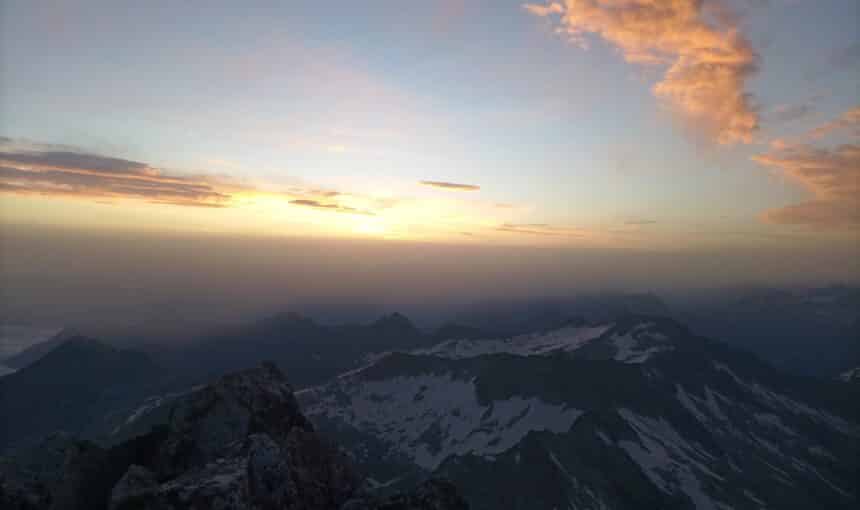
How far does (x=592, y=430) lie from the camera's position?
595ft

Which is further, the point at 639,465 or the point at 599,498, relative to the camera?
the point at 639,465

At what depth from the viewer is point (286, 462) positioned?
73.8 ft

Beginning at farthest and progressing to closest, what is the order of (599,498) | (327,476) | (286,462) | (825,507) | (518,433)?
(518,433), (825,507), (599,498), (327,476), (286,462)

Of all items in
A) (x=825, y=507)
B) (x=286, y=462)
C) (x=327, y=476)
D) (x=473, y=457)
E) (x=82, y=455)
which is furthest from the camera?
(x=825, y=507)

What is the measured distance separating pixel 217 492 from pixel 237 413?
8984mm

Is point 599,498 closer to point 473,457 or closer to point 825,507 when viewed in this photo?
point 473,457

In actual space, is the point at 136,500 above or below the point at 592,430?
above

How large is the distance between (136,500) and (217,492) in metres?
3.37

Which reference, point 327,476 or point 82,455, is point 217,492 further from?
point 82,455

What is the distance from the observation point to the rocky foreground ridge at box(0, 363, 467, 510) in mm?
19266

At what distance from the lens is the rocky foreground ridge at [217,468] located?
19266 mm

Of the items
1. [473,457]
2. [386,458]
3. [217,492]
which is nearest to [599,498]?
[473,457]

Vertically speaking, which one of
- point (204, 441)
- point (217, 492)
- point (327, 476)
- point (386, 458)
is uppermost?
point (217, 492)

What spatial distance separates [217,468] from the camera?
66.4ft
